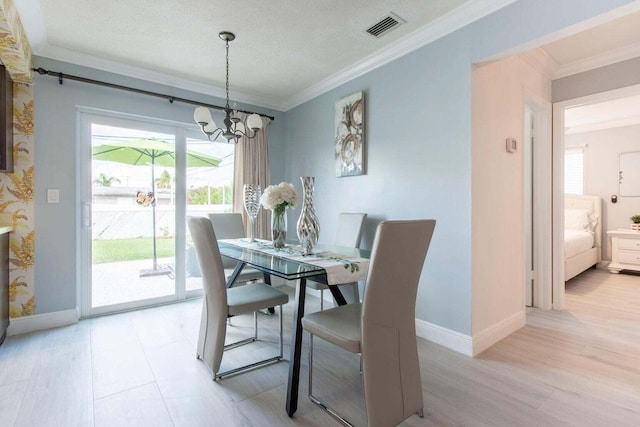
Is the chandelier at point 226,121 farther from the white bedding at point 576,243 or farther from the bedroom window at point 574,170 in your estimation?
the bedroom window at point 574,170

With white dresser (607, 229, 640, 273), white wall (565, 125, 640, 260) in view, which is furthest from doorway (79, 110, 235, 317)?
white wall (565, 125, 640, 260)

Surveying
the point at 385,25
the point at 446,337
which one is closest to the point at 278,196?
the point at 385,25

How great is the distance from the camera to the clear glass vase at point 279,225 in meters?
2.32

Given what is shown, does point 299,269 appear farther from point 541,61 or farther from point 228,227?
point 541,61

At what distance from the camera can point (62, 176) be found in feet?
9.32

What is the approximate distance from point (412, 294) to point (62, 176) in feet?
10.4

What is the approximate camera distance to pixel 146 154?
3.34 m

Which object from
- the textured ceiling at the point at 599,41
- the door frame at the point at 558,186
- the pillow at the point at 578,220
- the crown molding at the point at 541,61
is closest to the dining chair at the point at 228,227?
the crown molding at the point at 541,61

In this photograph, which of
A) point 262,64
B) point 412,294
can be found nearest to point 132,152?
point 262,64

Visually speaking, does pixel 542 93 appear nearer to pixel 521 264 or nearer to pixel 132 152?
pixel 521 264

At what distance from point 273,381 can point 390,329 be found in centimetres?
94

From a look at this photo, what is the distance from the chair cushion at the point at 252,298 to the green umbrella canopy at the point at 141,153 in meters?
1.98

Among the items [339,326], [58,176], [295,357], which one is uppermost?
[58,176]

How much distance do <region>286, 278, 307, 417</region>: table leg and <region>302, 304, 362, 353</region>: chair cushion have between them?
0.04 m
